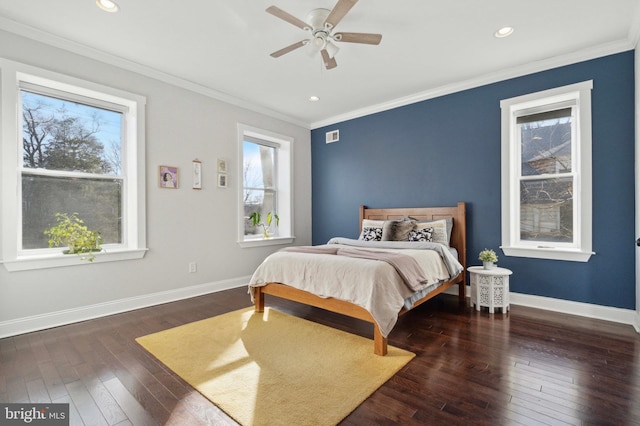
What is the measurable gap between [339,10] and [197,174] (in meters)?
2.79

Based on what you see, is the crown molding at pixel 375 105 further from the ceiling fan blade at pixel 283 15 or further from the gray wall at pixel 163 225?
the ceiling fan blade at pixel 283 15

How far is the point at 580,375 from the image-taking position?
2.02m

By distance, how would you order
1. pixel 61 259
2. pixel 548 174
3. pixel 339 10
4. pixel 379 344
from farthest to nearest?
pixel 548 174 < pixel 61 259 < pixel 379 344 < pixel 339 10

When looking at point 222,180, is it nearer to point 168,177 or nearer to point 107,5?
point 168,177

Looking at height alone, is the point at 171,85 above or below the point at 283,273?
above

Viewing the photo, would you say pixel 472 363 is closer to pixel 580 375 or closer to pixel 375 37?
pixel 580 375

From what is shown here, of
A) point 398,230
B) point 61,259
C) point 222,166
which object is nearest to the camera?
point 61,259

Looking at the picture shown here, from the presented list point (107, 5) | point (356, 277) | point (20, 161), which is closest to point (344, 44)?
point (107, 5)

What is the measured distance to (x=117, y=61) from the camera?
11.0ft

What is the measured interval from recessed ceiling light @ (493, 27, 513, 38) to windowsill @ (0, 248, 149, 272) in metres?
4.34

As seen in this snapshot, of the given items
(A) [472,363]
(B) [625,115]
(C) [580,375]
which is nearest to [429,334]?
(A) [472,363]

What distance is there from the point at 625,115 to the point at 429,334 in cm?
293
